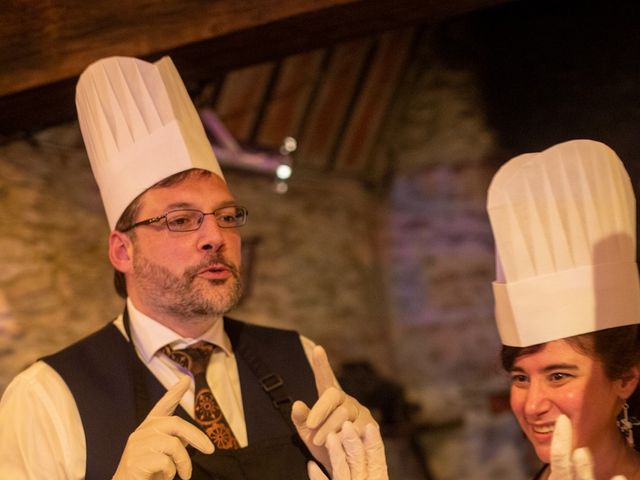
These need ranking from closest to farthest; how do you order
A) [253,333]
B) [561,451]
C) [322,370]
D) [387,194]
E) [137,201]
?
[561,451] < [322,370] < [137,201] < [253,333] < [387,194]

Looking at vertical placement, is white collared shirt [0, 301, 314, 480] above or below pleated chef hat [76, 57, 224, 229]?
below

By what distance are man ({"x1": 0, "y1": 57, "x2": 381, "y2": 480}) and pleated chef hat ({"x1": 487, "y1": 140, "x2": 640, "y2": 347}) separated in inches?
17.9

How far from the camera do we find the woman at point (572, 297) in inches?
82.4

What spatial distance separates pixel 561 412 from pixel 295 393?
73cm

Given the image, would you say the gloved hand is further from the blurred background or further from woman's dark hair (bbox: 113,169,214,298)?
the blurred background

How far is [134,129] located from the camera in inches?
98.5

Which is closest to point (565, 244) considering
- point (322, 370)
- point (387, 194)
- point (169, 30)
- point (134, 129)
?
point (322, 370)

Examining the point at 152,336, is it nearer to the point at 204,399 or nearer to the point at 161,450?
the point at 204,399

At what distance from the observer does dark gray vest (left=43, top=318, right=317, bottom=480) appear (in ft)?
7.42

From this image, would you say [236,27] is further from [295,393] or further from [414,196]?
[414,196]

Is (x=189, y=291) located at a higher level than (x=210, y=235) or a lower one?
lower

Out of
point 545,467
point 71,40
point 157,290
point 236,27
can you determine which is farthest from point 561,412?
point 71,40

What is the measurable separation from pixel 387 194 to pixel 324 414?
2.32 metres

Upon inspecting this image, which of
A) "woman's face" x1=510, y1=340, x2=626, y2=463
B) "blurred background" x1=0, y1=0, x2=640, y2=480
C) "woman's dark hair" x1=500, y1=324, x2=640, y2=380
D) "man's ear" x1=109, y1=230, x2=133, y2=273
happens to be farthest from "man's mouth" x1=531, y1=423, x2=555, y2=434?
"blurred background" x1=0, y1=0, x2=640, y2=480
